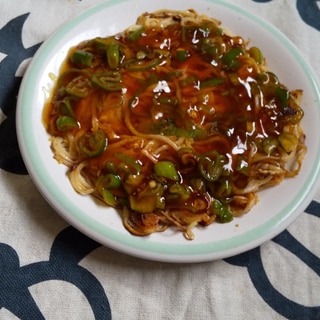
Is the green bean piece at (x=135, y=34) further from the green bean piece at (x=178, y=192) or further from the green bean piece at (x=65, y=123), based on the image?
the green bean piece at (x=178, y=192)

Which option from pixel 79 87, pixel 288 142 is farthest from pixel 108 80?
pixel 288 142

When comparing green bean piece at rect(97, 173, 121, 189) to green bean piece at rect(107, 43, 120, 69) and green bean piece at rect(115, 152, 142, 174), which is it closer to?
green bean piece at rect(115, 152, 142, 174)

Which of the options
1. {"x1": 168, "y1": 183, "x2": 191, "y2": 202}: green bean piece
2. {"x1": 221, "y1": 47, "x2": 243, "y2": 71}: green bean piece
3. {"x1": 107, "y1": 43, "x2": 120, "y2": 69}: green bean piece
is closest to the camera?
{"x1": 168, "y1": 183, "x2": 191, "y2": 202}: green bean piece

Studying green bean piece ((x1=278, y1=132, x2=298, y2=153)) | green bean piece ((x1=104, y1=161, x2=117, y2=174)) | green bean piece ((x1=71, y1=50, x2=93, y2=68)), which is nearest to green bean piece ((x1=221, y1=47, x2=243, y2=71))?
green bean piece ((x1=278, y1=132, x2=298, y2=153))

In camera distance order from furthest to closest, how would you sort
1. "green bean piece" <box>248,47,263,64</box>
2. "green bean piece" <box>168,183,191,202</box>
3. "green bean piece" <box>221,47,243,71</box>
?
"green bean piece" <box>248,47,263,64</box>, "green bean piece" <box>221,47,243,71</box>, "green bean piece" <box>168,183,191,202</box>

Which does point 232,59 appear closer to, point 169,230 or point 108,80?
point 108,80

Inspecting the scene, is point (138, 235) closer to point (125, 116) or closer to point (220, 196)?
point (220, 196)

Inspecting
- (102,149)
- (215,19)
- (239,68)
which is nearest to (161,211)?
(102,149)
